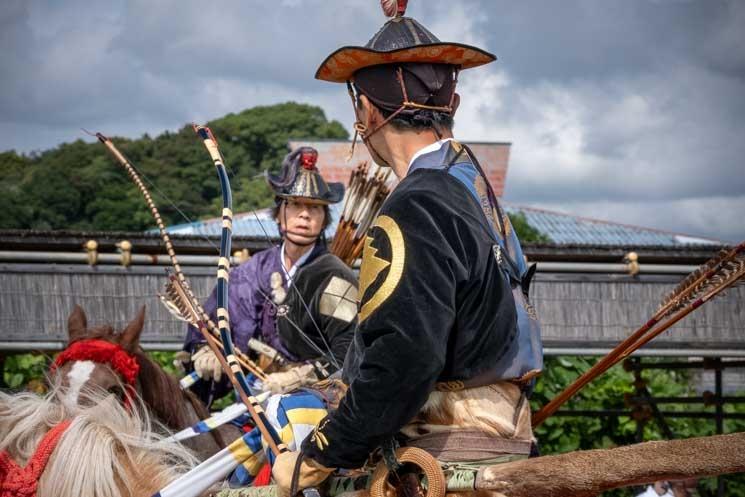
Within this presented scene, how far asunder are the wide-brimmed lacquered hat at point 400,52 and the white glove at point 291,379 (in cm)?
247

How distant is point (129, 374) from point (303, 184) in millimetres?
1658

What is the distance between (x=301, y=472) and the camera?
9.03 ft

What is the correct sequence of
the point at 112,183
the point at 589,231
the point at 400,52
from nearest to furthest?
the point at 400,52 → the point at 112,183 → the point at 589,231

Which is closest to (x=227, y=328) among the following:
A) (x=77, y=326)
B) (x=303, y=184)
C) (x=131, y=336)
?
(x=131, y=336)

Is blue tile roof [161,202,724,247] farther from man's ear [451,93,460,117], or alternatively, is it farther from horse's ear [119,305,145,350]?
man's ear [451,93,460,117]

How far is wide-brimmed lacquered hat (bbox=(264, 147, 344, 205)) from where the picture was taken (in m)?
6.33

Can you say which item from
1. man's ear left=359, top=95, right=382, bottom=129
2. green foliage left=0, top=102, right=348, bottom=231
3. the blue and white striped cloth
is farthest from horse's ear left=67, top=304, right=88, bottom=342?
green foliage left=0, top=102, right=348, bottom=231

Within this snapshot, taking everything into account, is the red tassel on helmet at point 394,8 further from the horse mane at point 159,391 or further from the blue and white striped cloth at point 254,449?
the horse mane at point 159,391

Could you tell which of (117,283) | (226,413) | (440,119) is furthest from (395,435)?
(117,283)

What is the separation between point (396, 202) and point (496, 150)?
31604 millimetres

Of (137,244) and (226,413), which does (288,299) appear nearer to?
(226,413)

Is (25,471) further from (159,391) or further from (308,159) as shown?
(308,159)

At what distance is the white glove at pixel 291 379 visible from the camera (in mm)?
5254

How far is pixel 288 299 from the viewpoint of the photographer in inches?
241
